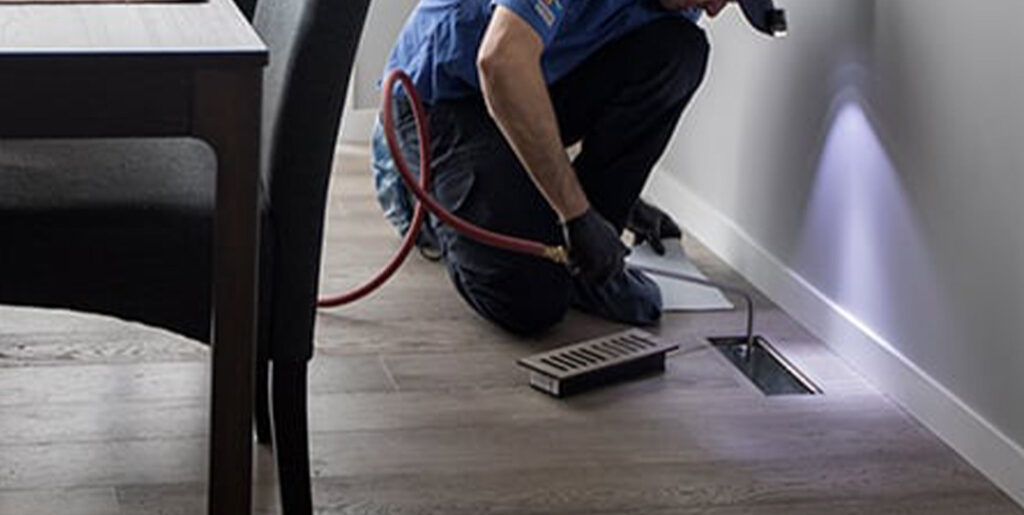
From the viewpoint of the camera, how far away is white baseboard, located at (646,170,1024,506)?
2.27 m

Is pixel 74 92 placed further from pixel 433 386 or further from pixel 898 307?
pixel 898 307

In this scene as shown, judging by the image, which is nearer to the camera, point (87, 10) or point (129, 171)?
point (87, 10)

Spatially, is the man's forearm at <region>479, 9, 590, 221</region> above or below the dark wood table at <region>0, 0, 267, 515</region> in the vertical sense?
below

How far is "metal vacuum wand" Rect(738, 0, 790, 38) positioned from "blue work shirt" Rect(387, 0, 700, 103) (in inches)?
3.8

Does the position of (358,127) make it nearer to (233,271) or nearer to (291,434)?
(291,434)

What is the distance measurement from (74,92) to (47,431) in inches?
36.4

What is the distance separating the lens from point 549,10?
2.56 metres

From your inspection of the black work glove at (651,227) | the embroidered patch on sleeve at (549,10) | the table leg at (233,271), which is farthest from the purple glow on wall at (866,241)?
the table leg at (233,271)

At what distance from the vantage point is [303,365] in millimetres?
1887

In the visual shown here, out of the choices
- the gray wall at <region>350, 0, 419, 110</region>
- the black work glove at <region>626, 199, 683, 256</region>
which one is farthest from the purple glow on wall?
the gray wall at <region>350, 0, 419, 110</region>

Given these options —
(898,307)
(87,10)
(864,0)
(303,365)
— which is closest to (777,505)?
(898,307)

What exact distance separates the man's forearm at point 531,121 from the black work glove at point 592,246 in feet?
0.06

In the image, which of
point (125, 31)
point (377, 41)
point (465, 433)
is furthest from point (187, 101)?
point (377, 41)

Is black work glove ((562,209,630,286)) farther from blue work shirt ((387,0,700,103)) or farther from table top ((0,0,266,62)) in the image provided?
table top ((0,0,266,62))
